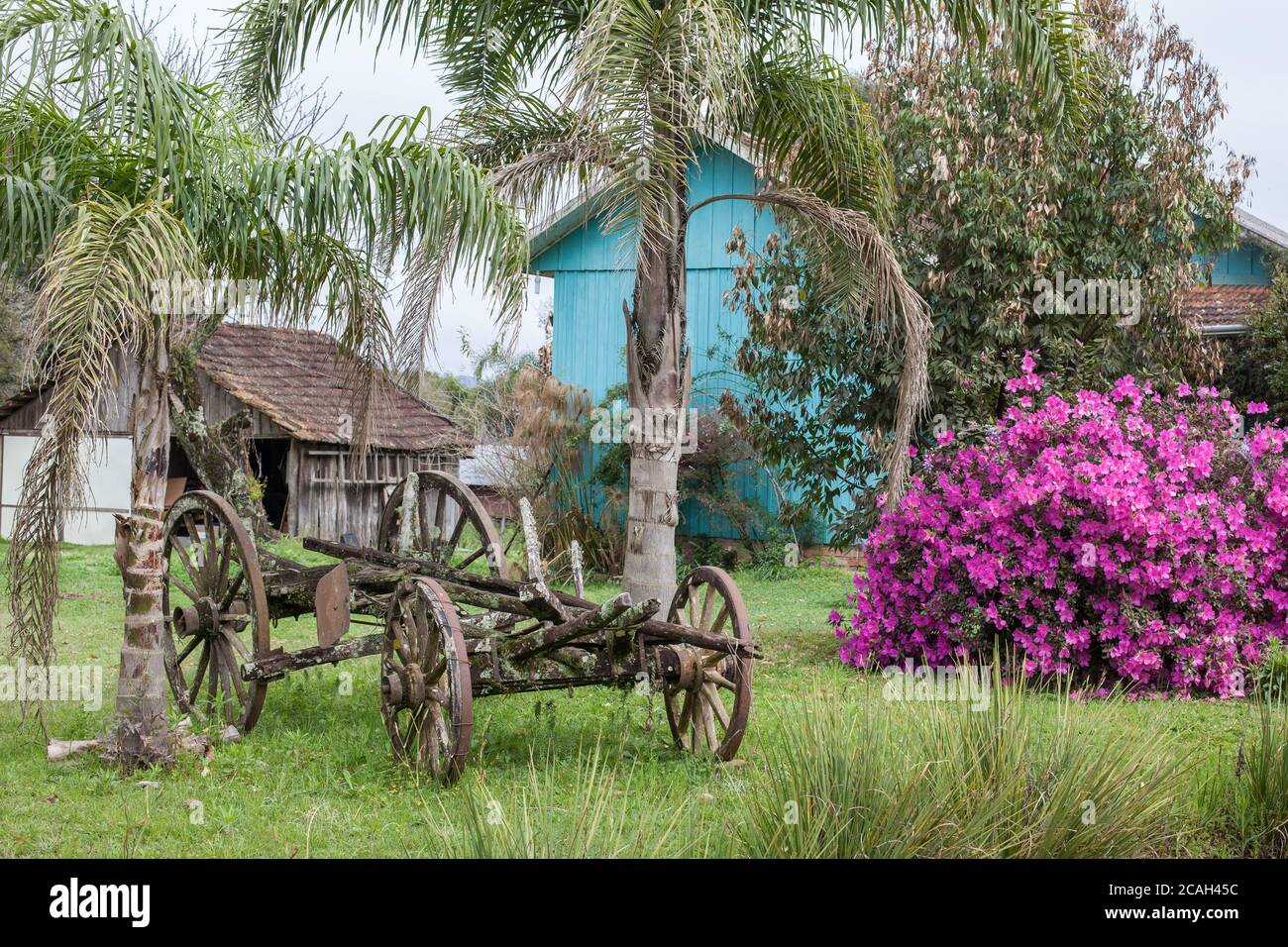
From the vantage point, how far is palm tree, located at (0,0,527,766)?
5379mm

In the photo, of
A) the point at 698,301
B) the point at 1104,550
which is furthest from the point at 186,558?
the point at 698,301

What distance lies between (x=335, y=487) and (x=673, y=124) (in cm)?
1292

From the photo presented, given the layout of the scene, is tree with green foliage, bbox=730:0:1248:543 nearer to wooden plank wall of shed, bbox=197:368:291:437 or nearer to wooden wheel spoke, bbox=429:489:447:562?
wooden wheel spoke, bbox=429:489:447:562

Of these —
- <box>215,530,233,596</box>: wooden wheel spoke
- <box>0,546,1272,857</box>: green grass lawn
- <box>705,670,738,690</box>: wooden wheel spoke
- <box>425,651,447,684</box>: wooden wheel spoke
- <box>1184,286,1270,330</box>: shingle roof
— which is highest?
<box>1184,286,1270,330</box>: shingle roof

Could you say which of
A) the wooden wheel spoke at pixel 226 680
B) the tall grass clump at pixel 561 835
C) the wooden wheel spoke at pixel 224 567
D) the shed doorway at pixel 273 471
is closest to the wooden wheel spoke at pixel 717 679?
the tall grass clump at pixel 561 835

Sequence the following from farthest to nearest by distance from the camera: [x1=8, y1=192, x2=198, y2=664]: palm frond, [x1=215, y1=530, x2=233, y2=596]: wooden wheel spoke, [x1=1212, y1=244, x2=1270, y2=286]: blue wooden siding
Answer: [x1=1212, y1=244, x2=1270, y2=286]: blue wooden siding → [x1=215, y1=530, x2=233, y2=596]: wooden wheel spoke → [x1=8, y1=192, x2=198, y2=664]: palm frond

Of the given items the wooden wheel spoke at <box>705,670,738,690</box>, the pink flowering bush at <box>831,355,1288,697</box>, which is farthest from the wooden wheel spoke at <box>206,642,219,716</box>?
the pink flowering bush at <box>831,355,1288,697</box>

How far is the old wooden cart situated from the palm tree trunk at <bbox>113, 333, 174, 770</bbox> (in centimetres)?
53

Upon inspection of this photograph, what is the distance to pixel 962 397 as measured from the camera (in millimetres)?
11203

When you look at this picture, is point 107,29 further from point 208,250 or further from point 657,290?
point 657,290

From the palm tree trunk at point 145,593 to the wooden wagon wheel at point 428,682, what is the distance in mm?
1196

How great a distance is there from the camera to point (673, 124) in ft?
26.1

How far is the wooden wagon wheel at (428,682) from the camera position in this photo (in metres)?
5.43
